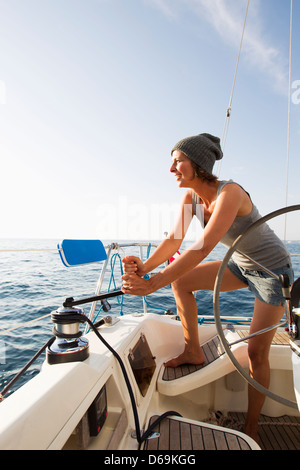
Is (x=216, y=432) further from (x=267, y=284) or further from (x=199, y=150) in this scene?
(x=199, y=150)

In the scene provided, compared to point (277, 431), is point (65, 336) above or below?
above

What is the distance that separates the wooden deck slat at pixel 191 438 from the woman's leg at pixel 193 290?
1.47 ft

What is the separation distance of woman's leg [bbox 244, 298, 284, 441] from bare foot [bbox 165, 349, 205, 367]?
1.00 feet

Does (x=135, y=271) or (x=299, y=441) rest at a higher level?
(x=135, y=271)

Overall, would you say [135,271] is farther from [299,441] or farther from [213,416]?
[299,441]

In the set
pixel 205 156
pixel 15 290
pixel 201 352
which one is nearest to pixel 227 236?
pixel 205 156

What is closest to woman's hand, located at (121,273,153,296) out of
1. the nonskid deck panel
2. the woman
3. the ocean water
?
the woman

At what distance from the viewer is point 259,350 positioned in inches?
50.5

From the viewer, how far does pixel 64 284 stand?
241 inches

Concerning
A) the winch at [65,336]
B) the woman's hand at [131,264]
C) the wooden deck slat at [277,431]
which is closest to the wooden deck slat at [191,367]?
the wooden deck slat at [277,431]

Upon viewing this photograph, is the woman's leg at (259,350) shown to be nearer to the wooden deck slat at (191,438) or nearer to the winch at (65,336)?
the wooden deck slat at (191,438)

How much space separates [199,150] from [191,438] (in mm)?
1150

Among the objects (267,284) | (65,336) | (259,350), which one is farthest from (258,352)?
(65,336)
